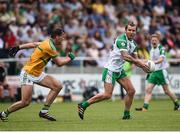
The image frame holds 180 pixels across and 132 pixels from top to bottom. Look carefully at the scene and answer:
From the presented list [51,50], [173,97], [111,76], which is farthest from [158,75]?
[51,50]

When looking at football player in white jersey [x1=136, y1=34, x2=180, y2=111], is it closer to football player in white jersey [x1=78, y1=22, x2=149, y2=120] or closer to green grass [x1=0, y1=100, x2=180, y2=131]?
green grass [x1=0, y1=100, x2=180, y2=131]

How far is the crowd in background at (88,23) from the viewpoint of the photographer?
2984 centimetres

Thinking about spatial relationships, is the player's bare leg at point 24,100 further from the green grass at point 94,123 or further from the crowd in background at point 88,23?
the crowd in background at point 88,23

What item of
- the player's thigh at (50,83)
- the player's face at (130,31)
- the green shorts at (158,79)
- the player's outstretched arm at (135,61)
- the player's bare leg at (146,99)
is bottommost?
the player's bare leg at (146,99)

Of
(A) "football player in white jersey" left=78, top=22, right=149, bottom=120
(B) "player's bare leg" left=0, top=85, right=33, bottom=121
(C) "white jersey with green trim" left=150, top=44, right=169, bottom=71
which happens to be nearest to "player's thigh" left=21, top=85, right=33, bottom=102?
(B) "player's bare leg" left=0, top=85, right=33, bottom=121

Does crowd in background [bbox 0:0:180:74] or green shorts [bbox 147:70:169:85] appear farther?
crowd in background [bbox 0:0:180:74]

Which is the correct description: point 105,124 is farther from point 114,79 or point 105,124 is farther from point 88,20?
point 88,20

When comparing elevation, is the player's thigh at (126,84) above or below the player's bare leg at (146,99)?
above

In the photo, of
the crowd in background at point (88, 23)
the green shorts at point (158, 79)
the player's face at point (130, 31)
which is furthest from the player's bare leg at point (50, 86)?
the crowd in background at point (88, 23)

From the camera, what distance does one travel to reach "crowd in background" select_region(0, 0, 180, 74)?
29.8 metres

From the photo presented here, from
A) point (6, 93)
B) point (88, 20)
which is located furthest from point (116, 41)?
point (88, 20)

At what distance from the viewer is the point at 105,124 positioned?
16141 mm

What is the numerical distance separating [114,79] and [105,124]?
209cm

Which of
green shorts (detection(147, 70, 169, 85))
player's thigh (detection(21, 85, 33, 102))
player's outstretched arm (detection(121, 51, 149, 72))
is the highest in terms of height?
player's outstretched arm (detection(121, 51, 149, 72))
